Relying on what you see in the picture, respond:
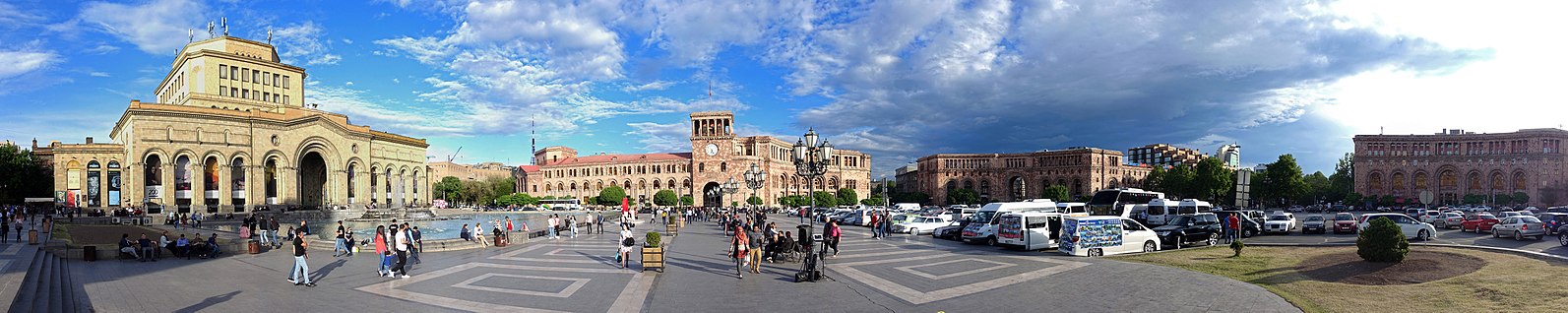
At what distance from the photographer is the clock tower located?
3504 inches

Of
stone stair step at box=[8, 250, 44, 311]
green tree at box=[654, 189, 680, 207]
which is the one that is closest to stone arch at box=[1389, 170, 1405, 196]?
green tree at box=[654, 189, 680, 207]

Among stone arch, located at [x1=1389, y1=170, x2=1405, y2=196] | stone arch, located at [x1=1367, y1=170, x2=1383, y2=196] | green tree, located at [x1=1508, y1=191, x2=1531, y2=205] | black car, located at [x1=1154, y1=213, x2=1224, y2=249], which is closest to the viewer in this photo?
black car, located at [x1=1154, y1=213, x2=1224, y2=249]

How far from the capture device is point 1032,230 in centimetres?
2077

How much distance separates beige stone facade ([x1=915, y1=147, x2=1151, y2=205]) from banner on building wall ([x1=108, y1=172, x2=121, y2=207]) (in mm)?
94221

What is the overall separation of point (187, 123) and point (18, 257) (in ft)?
156

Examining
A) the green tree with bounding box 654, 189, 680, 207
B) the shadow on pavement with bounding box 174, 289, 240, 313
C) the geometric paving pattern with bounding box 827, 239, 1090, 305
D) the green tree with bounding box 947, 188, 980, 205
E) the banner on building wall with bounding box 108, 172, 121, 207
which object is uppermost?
the banner on building wall with bounding box 108, 172, 121, 207

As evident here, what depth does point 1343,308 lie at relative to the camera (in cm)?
1077

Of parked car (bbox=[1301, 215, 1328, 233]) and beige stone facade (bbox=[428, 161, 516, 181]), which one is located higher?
beige stone facade (bbox=[428, 161, 516, 181])

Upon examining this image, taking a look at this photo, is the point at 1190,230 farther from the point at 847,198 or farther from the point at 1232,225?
the point at 847,198

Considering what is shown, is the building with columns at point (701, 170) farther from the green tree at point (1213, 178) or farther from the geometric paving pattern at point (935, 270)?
the geometric paving pattern at point (935, 270)

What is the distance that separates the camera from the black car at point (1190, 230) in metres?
21.7

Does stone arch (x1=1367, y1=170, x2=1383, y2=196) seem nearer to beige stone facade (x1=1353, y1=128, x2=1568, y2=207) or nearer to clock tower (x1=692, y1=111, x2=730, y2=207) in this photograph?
beige stone facade (x1=1353, y1=128, x2=1568, y2=207)

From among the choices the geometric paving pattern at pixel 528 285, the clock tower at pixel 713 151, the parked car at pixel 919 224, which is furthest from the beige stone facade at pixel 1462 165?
the geometric paving pattern at pixel 528 285

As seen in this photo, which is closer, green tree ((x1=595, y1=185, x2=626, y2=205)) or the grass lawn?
the grass lawn
